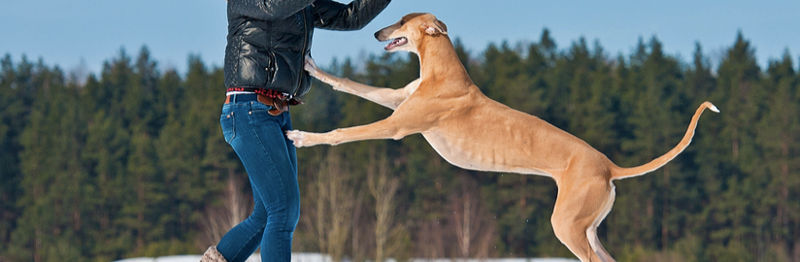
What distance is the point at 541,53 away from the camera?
39094 millimetres

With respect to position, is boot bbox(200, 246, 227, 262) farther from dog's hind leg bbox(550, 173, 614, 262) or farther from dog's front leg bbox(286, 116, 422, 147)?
dog's hind leg bbox(550, 173, 614, 262)

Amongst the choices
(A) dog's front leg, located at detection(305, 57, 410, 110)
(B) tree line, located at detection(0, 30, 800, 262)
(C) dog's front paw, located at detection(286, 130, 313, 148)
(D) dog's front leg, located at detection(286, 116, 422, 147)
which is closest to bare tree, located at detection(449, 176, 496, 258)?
(B) tree line, located at detection(0, 30, 800, 262)

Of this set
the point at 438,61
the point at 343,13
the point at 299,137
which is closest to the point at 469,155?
the point at 438,61

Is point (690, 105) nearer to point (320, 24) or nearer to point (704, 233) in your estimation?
point (704, 233)

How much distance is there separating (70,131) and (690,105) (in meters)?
26.1

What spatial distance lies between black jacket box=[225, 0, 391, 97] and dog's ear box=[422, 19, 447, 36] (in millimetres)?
663

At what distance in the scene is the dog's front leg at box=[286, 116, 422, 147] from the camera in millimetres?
4113

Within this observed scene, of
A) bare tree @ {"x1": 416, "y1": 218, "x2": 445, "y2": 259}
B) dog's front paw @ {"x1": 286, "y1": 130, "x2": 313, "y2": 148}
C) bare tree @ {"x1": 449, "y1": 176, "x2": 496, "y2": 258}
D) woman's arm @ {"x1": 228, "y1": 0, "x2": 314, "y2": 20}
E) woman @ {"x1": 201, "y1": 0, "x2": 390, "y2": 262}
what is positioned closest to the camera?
woman's arm @ {"x1": 228, "y1": 0, "x2": 314, "y2": 20}

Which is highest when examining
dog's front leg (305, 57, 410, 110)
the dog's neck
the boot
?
the dog's neck

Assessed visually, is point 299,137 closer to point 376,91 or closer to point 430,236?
point 376,91

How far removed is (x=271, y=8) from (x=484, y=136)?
1254 millimetres

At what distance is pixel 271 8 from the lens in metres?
3.88

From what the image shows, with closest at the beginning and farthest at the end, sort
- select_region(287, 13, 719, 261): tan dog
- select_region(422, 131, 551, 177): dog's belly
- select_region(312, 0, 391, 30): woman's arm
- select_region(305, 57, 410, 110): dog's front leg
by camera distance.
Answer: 1. select_region(287, 13, 719, 261): tan dog
2. select_region(422, 131, 551, 177): dog's belly
3. select_region(312, 0, 391, 30): woman's arm
4. select_region(305, 57, 410, 110): dog's front leg

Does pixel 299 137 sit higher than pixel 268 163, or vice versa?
pixel 299 137
